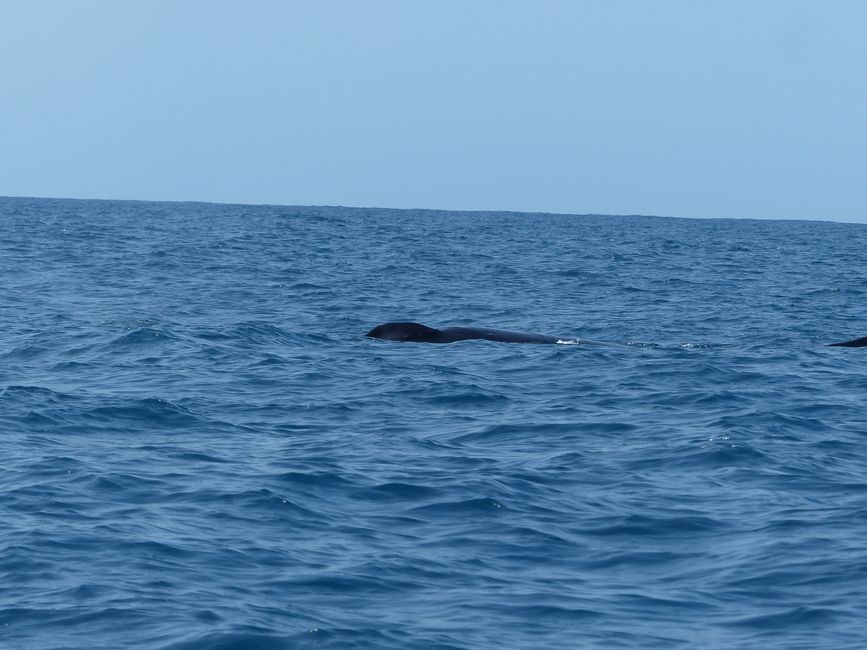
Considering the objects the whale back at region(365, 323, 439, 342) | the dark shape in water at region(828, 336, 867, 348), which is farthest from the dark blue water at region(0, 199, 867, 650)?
the dark shape in water at region(828, 336, 867, 348)

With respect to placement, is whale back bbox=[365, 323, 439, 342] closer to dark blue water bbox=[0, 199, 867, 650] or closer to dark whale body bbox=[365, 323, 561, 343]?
dark whale body bbox=[365, 323, 561, 343]

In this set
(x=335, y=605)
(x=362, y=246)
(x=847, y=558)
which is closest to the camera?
(x=335, y=605)

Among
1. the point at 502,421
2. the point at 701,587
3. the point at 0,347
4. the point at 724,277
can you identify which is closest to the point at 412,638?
the point at 701,587

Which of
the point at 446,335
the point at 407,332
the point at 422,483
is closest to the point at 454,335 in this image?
the point at 446,335

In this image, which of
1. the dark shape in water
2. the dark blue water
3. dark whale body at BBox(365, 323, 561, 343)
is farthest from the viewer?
the dark shape in water

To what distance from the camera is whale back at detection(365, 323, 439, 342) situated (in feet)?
84.9

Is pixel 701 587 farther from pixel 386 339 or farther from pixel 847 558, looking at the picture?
pixel 386 339

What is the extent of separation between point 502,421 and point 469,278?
26.7 m

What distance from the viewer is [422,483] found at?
45.1ft

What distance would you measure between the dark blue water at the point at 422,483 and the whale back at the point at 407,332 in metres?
0.50

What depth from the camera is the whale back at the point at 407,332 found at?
25.9 meters

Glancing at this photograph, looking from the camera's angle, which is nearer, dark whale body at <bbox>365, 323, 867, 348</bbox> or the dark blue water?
the dark blue water

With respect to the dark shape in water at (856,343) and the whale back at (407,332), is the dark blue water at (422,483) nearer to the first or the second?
the whale back at (407,332)

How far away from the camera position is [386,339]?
85.8ft
